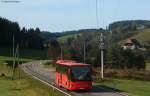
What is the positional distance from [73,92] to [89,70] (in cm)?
242

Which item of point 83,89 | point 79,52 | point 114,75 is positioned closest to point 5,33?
point 79,52

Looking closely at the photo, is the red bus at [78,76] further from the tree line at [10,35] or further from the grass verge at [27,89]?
the tree line at [10,35]

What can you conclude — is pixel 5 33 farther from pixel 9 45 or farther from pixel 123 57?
pixel 123 57

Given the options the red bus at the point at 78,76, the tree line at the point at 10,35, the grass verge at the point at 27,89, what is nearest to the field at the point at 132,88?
the red bus at the point at 78,76

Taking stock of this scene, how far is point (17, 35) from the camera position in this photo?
194 m

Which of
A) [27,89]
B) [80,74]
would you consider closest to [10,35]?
[27,89]

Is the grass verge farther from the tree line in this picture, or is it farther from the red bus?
the tree line

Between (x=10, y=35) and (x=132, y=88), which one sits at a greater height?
(x=10, y=35)

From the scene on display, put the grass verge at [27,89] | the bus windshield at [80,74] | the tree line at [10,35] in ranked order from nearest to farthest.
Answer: the grass verge at [27,89] → the bus windshield at [80,74] → the tree line at [10,35]

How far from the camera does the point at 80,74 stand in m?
44.4

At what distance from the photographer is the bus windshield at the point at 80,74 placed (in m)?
44.3

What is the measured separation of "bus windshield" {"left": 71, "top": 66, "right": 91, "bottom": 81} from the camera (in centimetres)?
4428

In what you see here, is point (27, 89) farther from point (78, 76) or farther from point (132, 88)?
point (132, 88)

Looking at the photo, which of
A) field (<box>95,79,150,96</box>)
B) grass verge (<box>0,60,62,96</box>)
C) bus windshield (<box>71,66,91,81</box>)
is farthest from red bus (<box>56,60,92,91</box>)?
field (<box>95,79,150,96</box>)
